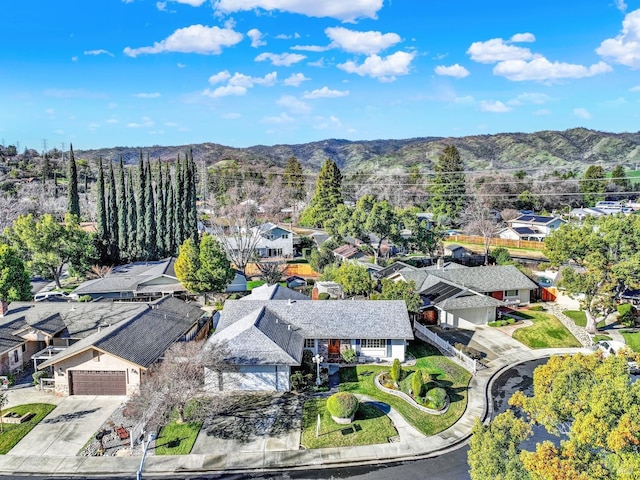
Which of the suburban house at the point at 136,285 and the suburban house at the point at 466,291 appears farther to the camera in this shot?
the suburban house at the point at 136,285

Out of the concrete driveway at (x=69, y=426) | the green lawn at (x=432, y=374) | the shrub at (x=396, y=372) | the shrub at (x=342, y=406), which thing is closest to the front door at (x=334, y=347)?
the green lawn at (x=432, y=374)

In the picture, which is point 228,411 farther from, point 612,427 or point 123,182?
point 123,182

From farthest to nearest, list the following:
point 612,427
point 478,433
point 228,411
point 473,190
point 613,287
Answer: point 473,190 → point 613,287 → point 228,411 → point 478,433 → point 612,427

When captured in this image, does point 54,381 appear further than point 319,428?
Yes

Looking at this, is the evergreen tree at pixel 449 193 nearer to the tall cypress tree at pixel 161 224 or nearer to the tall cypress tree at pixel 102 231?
the tall cypress tree at pixel 161 224

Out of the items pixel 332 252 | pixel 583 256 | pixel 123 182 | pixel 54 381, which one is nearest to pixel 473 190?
pixel 332 252

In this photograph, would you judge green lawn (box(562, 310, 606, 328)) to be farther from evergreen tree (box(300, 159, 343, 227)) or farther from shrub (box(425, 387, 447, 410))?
evergreen tree (box(300, 159, 343, 227))

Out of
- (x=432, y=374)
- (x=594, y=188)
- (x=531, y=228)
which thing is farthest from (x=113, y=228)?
(x=594, y=188)

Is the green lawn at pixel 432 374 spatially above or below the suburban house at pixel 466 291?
below
